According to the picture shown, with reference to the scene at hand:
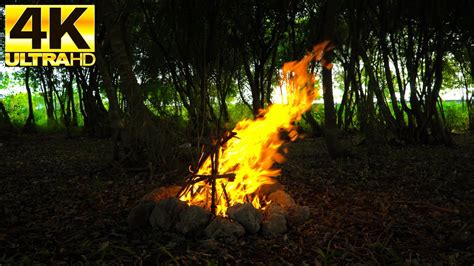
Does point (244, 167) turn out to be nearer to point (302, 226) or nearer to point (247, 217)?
point (247, 217)

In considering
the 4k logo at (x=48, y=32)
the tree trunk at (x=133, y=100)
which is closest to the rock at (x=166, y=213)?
the tree trunk at (x=133, y=100)

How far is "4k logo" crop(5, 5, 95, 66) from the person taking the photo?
919 centimetres

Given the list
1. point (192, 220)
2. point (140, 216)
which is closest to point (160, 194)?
point (140, 216)

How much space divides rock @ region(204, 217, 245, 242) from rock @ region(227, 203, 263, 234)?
78 mm

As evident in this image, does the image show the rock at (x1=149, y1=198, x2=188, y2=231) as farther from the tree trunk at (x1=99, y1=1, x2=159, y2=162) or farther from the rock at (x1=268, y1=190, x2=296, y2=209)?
the tree trunk at (x1=99, y1=1, x2=159, y2=162)

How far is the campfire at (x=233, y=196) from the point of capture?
504 centimetres

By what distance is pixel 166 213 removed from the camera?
5.23m

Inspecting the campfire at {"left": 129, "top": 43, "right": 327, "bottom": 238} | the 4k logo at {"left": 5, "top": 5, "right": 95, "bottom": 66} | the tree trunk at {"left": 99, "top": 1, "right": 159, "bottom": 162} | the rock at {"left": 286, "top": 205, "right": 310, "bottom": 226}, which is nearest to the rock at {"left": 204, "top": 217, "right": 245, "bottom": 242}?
the campfire at {"left": 129, "top": 43, "right": 327, "bottom": 238}

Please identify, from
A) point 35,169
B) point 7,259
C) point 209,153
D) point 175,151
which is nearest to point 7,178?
point 35,169

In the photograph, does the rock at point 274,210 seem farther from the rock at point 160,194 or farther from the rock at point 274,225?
the rock at point 160,194

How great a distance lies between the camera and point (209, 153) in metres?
5.55

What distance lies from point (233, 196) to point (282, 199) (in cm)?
74

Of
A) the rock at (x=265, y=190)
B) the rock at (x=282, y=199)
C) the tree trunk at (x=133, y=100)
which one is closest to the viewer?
the rock at (x=282, y=199)

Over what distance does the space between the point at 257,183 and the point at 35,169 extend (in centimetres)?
702
